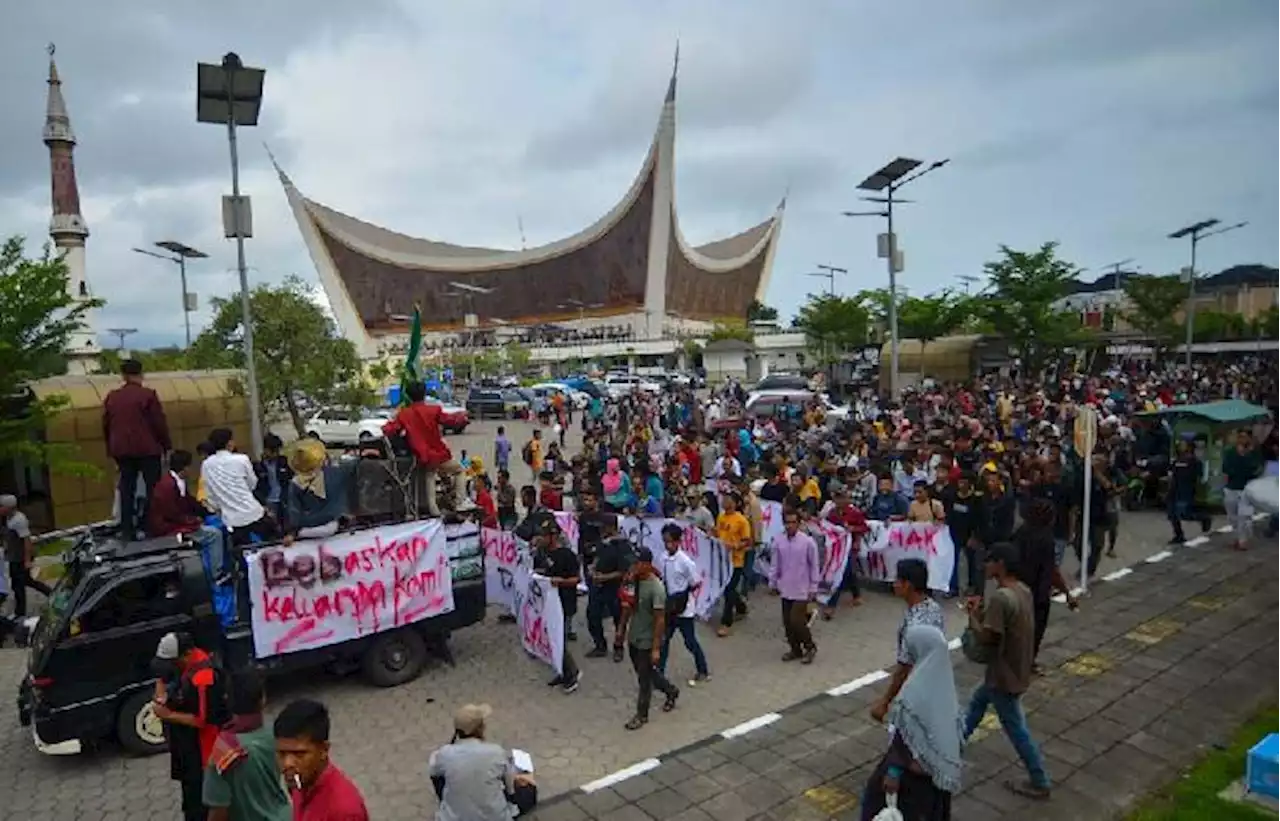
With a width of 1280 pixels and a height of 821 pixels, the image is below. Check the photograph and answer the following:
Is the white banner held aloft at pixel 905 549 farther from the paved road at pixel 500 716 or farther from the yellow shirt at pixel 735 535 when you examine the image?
the yellow shirt at pixel 735 535

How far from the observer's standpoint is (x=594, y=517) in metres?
9.38

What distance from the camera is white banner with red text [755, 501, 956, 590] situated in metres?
9.38

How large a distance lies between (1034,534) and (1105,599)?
3972mm

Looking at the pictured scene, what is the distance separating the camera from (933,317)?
3947 cm

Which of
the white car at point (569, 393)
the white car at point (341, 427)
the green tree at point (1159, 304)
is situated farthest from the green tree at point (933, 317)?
the white car at point (341, 427)

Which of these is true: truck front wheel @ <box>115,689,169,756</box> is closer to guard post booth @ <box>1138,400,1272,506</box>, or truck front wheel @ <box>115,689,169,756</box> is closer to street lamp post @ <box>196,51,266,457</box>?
street lamp post @ <box>196,51,266,457</box>

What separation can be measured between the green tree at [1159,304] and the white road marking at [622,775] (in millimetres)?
45211

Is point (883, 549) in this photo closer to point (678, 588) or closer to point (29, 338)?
point (678, 588)

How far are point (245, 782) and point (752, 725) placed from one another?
409 centimetres

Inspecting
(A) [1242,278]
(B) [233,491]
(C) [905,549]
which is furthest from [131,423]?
(A) [1242,278]

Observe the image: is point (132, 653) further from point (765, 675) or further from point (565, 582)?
Answer: point (765, 675)

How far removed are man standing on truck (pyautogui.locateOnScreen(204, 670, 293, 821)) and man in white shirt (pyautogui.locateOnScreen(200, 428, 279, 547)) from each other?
4.11 meters

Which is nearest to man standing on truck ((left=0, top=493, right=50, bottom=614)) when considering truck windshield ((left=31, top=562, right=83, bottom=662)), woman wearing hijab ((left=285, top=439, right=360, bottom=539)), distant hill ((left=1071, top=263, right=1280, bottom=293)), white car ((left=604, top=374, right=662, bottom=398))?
truck windshield ((left=31, top=562, right=83, bottom=662))

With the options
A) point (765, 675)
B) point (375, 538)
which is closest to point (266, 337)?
point (375, 538)
